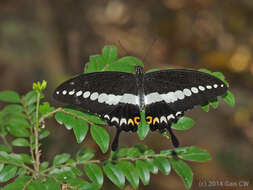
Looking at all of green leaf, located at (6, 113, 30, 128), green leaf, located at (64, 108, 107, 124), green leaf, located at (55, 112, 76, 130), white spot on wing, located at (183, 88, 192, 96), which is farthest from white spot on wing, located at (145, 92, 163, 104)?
green leaf, located at (6, 113, 30, 128)

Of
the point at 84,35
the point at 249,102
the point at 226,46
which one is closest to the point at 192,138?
the point at 249,102

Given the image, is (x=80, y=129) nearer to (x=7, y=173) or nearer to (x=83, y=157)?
(x=83, y=157)

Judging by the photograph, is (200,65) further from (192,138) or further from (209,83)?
(209,83)

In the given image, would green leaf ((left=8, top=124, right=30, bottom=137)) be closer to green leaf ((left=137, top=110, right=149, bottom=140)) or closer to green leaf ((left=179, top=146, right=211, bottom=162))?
green leaf ((left=137, top=110, right=149, bottom=140))

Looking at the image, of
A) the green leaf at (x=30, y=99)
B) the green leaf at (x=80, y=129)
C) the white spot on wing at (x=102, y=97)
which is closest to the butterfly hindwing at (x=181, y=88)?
the white spot on wing at (x=102, y=97)

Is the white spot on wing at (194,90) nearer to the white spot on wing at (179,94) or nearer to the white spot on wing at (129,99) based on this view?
the white spot on wing at (179,94)

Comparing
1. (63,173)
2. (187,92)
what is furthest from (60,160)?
(187,92)
